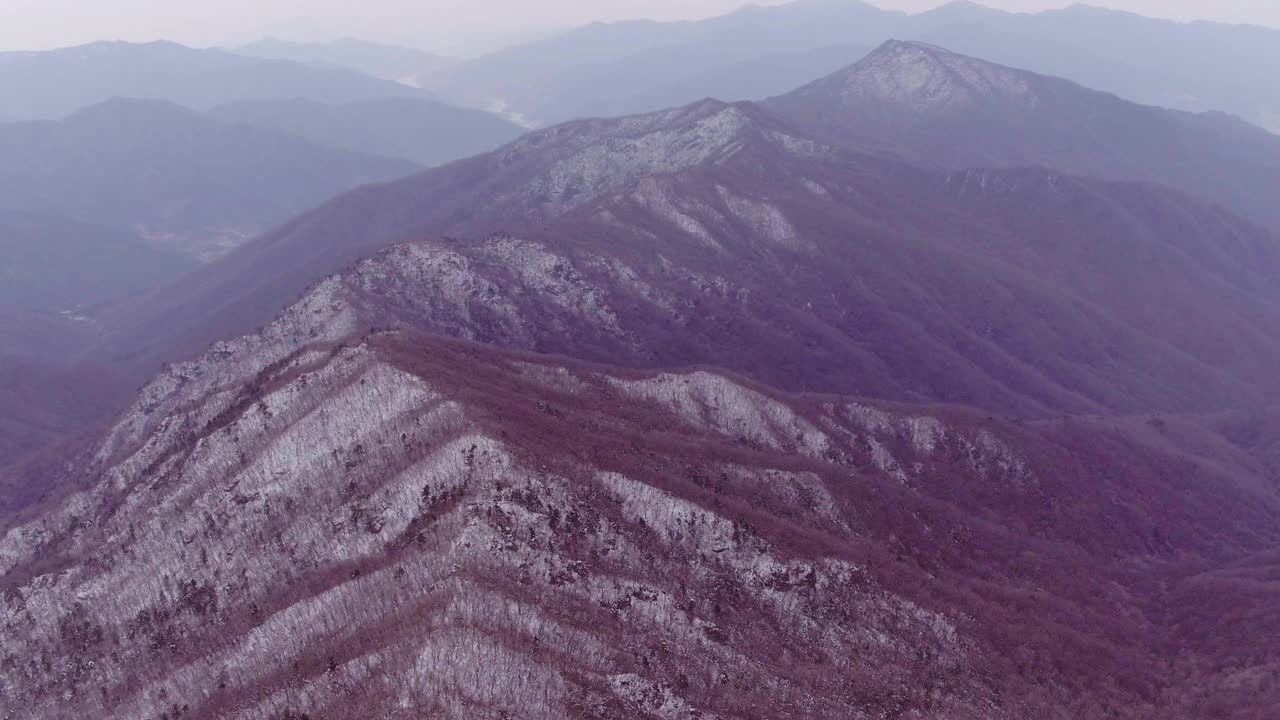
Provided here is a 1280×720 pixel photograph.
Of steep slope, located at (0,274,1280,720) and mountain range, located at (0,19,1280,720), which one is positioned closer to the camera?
steep slope, located at (0,274,1280,720)

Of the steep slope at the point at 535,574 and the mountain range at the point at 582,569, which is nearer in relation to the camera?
the steep slope at the point at 535,574

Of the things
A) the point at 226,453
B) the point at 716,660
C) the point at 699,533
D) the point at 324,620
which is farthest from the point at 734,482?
the point at 226,453

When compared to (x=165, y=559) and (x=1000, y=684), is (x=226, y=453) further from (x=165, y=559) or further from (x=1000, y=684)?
(x=1000, y=684)

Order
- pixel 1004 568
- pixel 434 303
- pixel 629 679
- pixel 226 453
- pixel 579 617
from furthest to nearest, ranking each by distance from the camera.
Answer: pixel 434 303 → pixel 1004 568 → pixel 226 453 → pixel 579 617 → pixel 629 679

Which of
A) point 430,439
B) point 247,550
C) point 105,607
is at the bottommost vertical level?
point 105,607

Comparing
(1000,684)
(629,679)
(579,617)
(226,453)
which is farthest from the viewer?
(226,453)

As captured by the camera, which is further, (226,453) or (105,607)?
(226,453)

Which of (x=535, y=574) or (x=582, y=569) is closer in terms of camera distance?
(x=535, y=574)

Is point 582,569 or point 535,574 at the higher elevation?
point 535,574
